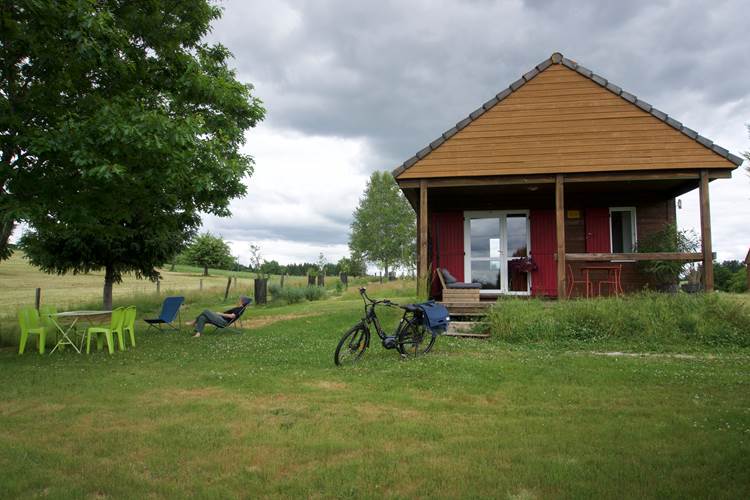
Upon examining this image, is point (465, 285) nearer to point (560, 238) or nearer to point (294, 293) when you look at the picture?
point (560, 238)

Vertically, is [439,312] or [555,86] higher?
[555,86]

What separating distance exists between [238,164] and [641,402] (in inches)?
309

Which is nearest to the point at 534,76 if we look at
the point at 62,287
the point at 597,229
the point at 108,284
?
the point at 597,229

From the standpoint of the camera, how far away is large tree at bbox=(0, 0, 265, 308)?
762 centimetres

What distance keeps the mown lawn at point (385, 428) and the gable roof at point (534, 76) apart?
17.2 feet

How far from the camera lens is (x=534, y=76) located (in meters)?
12.0

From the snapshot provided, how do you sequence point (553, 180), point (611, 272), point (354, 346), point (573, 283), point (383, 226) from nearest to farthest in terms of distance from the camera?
point (354, 346) → point (553, 180) → point (573, 283) → point (611, 272) → point (383, 226)

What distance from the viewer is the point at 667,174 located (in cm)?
1080

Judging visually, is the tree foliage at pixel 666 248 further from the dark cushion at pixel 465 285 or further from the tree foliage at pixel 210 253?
the tree foliage at pixel 210 253

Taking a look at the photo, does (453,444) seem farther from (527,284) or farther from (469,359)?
(527,284)

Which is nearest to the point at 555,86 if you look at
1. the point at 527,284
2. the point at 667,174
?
the point at 667,174

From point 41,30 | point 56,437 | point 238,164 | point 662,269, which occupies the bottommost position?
point 56,437

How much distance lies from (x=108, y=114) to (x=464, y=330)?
23.4 feet

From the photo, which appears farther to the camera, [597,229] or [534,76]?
[597,229]
